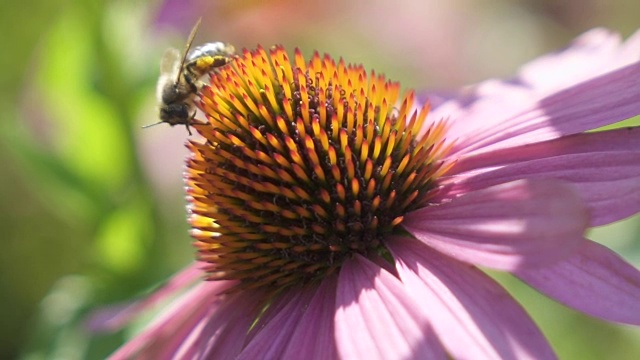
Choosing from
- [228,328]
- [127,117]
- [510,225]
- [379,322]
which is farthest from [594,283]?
[127,117]

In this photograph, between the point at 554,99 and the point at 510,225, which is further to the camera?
the point at 554,99

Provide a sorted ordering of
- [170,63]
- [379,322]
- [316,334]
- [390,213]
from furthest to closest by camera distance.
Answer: [170,63] → [390,213] → [316,334] → [379,322]

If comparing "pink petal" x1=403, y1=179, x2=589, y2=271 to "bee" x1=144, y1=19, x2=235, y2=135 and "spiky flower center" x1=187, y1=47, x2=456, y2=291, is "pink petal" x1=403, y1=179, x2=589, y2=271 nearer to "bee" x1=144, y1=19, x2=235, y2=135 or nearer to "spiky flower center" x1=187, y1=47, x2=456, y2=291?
"spiky flower center" x1=187, y1=47, x2=456, y2=291

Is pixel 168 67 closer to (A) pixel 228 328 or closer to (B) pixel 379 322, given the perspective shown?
(A) pixel 228 328

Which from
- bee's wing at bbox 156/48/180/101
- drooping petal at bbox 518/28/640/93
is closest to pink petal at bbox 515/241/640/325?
drooping petal at bbox 518/28/640/93

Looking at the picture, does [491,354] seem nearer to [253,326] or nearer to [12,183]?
[253,326]

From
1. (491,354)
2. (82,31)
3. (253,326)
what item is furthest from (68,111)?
(491,354)

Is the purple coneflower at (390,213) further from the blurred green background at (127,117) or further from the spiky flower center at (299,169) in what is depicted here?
the blurred green background at (127,117)
